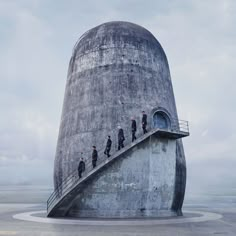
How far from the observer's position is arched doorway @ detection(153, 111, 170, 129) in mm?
23953

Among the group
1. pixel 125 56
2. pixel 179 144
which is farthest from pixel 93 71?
pixel 179 144

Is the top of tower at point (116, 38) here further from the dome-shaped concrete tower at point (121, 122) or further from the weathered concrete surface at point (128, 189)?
the weathered concrete surface at point (128, 189)

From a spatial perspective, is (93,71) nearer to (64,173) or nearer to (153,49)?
(153,49)

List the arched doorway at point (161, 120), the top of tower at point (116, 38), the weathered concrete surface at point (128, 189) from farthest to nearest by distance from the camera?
the top of tower at point (116, 38), the arched doorway at point (161, 120), the weathered concrete surface at point (128, 189)

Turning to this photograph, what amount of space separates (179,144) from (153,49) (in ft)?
24.6

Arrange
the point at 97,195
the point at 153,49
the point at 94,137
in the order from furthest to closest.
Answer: the point at 153,49, the point at 94,137, the point at 97,195

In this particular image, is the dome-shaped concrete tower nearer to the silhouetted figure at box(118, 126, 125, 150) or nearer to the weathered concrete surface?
the weathered concrete surface

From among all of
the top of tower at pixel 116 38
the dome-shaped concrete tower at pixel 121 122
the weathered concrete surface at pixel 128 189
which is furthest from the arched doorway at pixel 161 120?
the top of tower at pixel 116 38

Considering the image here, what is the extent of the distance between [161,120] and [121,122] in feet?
10.2

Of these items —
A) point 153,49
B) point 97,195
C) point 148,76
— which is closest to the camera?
point 97,195

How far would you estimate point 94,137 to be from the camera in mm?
23109

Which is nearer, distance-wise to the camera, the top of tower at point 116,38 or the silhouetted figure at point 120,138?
the silhouetted figure at point 120,138

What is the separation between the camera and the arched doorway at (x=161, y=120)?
2395cm

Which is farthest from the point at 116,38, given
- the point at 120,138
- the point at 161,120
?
the point at 120,138
